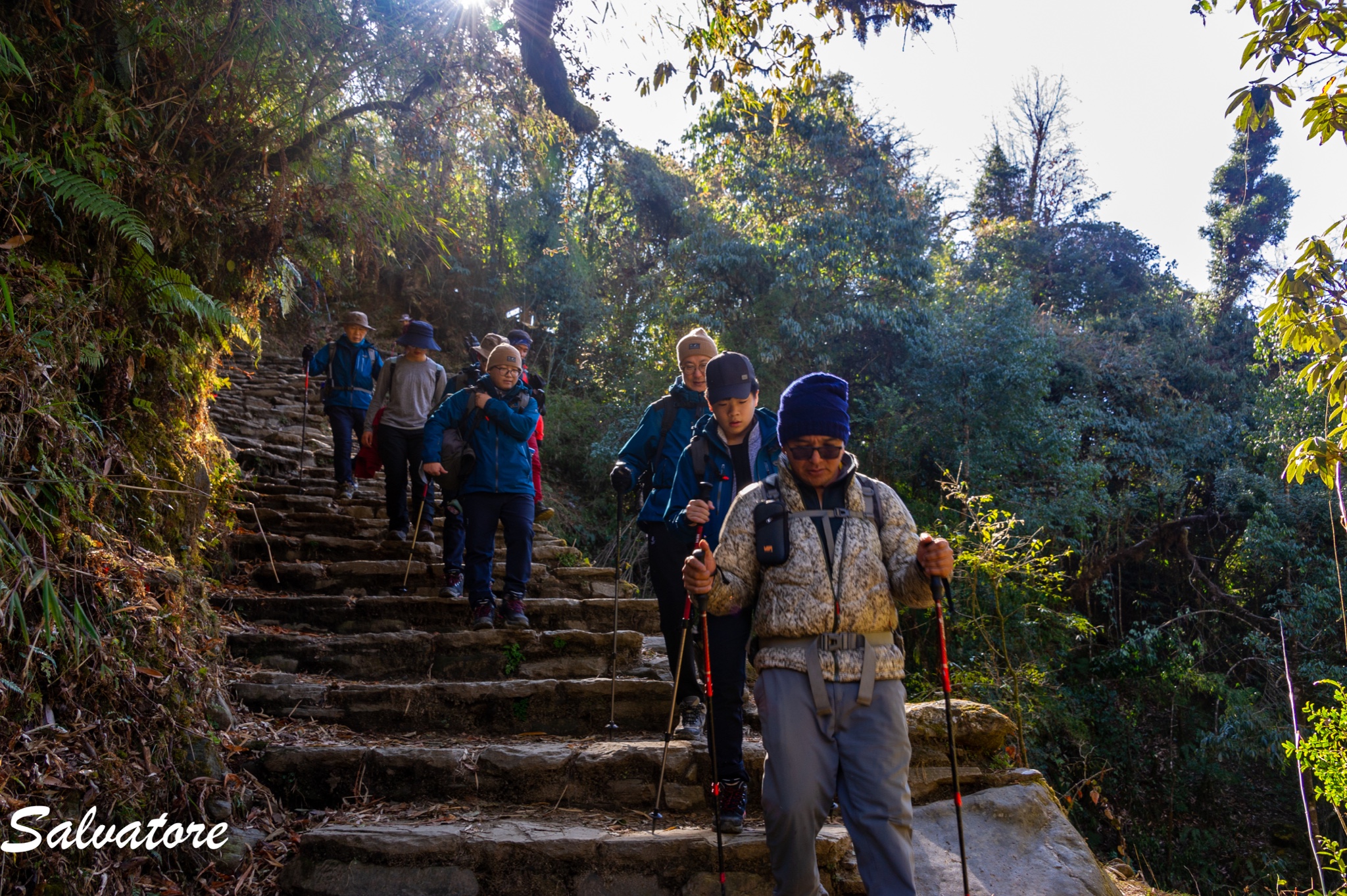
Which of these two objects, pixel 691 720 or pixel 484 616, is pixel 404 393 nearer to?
pixel 484 616

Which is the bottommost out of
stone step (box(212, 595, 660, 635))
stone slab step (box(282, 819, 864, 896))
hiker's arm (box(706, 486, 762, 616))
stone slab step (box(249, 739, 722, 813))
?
stone slab step (box(282, 819, 864, 896))

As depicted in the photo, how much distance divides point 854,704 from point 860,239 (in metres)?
13.4

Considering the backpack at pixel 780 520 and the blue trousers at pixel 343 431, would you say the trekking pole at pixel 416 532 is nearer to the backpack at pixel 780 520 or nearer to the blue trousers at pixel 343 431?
the blue trousers at pixel 343 431

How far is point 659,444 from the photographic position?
451 cm

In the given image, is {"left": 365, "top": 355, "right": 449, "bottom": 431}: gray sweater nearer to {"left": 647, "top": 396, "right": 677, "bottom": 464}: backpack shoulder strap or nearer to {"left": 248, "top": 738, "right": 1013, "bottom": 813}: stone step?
{"left": 647, "top": 396, "right": 677, "bottom": 464}: backpack shoulder strap

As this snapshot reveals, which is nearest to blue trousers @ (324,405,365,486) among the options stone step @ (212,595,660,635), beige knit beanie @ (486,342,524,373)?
stone step @ (212,595,660,635)

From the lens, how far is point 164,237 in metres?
4.60

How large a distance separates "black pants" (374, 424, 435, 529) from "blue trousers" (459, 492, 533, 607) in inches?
71.3

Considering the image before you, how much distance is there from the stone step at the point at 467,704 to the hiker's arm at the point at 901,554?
2300 millimetres

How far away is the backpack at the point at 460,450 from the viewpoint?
5.64 meters

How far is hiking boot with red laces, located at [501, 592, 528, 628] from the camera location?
5.69 m

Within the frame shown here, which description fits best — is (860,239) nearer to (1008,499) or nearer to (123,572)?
(1008,499)

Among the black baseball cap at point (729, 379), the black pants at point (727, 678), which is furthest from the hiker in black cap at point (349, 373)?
the black pants at point (727, 678)

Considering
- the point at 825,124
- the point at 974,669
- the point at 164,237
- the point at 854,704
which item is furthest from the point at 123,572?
the point at 825,124
